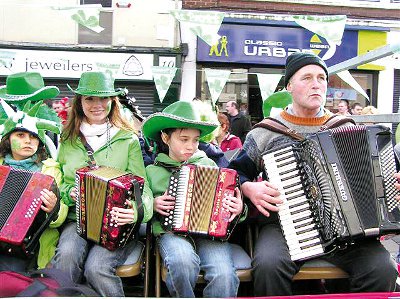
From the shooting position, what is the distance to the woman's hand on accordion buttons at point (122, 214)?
255cm

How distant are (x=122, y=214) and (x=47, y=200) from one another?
413mm

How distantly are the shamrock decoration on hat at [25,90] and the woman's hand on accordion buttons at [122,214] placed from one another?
1.70 meters

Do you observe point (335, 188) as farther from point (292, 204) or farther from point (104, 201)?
point (104, 201)

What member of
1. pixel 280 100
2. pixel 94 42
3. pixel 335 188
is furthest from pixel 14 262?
pixel 94 42

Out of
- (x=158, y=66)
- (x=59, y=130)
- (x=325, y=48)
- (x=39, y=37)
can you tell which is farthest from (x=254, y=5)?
(x=59, y=130)

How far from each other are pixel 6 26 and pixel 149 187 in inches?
338

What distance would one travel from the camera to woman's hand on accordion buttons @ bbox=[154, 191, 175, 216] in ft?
8.77

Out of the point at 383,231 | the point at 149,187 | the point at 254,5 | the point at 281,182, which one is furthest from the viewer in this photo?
the point at 254,5

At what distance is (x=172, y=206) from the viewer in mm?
2672

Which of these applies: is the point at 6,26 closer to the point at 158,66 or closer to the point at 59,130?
the point at 158,66

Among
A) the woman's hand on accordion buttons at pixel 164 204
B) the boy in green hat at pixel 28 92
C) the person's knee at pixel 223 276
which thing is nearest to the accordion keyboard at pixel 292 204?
the person's knee at pixel 223 276

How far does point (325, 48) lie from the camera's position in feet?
35.0

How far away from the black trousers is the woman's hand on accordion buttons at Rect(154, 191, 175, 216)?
53 centimetres

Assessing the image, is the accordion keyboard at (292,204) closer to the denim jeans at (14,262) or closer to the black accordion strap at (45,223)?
the black accordion strap at (45,223)
